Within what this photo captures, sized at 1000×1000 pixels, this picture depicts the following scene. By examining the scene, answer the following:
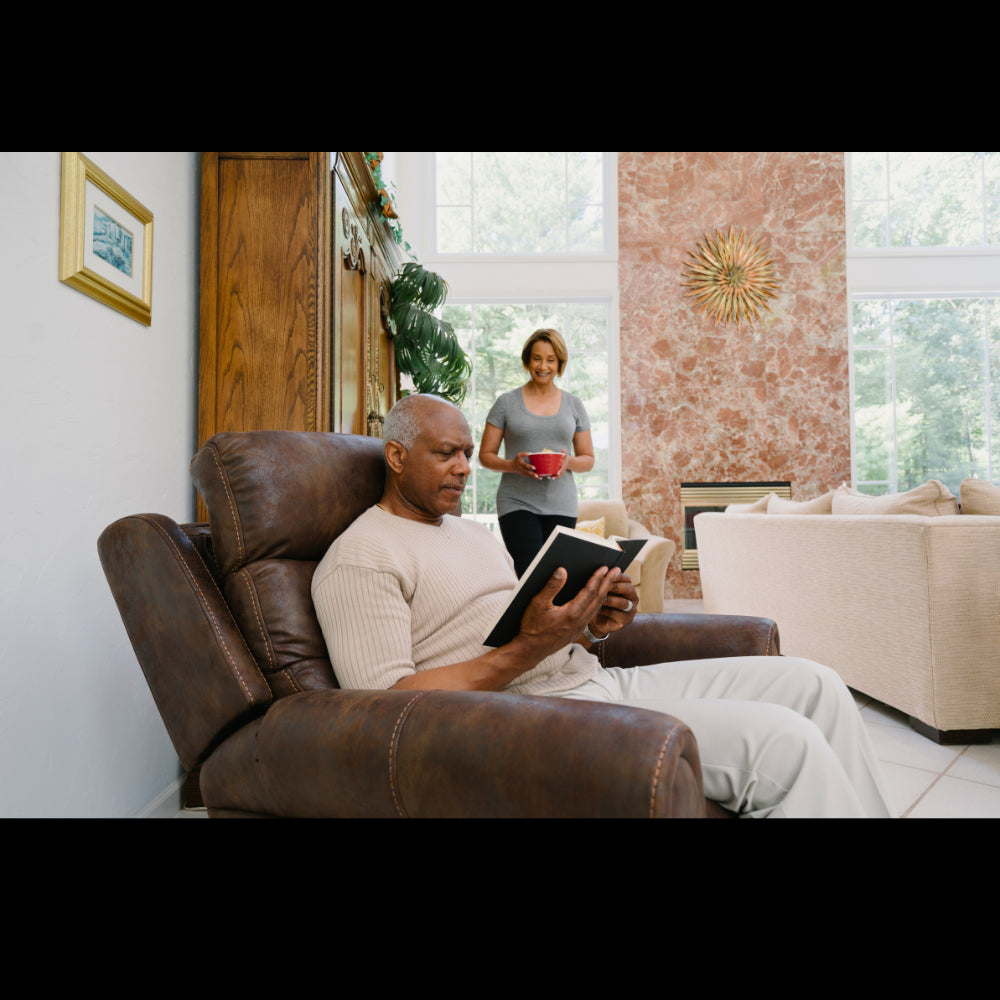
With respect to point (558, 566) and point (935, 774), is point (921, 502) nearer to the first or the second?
point (935, 774)

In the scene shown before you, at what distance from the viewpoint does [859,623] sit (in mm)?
2539

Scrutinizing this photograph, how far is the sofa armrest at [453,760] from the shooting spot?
72 cm

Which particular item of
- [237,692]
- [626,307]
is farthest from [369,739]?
[626,307]

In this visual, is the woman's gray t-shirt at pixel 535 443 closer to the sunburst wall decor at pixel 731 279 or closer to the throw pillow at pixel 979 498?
the throw pillow at pixel 979 498

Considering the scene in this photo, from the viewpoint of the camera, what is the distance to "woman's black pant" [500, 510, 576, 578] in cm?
245

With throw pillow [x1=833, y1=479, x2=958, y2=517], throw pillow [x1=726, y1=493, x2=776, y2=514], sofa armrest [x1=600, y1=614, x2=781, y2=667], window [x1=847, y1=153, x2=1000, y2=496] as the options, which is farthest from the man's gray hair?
window [x1=847, y1=153, x2=1000, y2=496]

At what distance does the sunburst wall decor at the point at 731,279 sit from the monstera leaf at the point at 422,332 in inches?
108

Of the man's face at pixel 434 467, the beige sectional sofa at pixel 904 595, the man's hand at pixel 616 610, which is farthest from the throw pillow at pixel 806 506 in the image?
the man's face at pixel 434 467

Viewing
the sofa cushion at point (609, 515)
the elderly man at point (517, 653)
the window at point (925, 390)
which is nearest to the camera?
the elderly man at point (517, 653)

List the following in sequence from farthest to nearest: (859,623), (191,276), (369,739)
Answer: (859,623), (191,276), (369,739)
